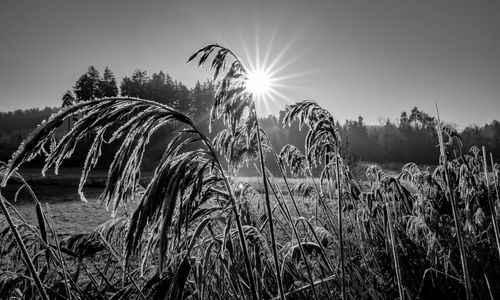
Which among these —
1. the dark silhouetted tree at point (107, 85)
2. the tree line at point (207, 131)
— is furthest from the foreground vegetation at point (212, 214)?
the dark silhouetted tree at point (107, 85)

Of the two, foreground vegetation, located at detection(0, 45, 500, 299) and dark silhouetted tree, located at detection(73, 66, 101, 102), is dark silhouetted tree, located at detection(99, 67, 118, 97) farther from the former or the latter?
foreground vegetation, located at detection(0, 45, 500, 299)

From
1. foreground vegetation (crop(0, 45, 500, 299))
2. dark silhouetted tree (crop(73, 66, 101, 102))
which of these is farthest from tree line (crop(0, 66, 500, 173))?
foreground vegetation (crop(0, 45, 500, 299))

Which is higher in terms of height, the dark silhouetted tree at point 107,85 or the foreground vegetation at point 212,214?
the dark silhouetted tree at point 107,85

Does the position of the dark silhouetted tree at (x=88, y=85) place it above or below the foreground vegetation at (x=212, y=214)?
above

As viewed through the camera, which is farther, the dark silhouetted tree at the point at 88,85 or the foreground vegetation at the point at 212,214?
the dark silhouetted tree at the point at 88,85

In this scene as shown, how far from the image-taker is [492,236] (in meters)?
3.53

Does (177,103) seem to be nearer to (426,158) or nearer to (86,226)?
(86,226)

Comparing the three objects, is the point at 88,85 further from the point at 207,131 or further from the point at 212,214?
the point at 212,214

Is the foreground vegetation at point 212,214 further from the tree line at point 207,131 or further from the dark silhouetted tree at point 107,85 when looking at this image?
the dark silhouetted tree at point 107,85

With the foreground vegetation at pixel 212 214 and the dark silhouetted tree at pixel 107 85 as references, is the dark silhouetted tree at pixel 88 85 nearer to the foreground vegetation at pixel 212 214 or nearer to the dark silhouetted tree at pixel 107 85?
the dark silhouetted tree at pixel 107 85

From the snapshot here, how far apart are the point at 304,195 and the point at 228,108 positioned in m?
3.24

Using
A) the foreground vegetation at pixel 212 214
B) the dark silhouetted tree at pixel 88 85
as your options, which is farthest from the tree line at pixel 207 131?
the foreground vegetation at pixel 212 214

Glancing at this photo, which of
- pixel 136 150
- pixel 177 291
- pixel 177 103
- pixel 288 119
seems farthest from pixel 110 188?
pixel 177 103

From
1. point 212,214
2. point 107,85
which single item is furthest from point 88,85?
point 212,214
